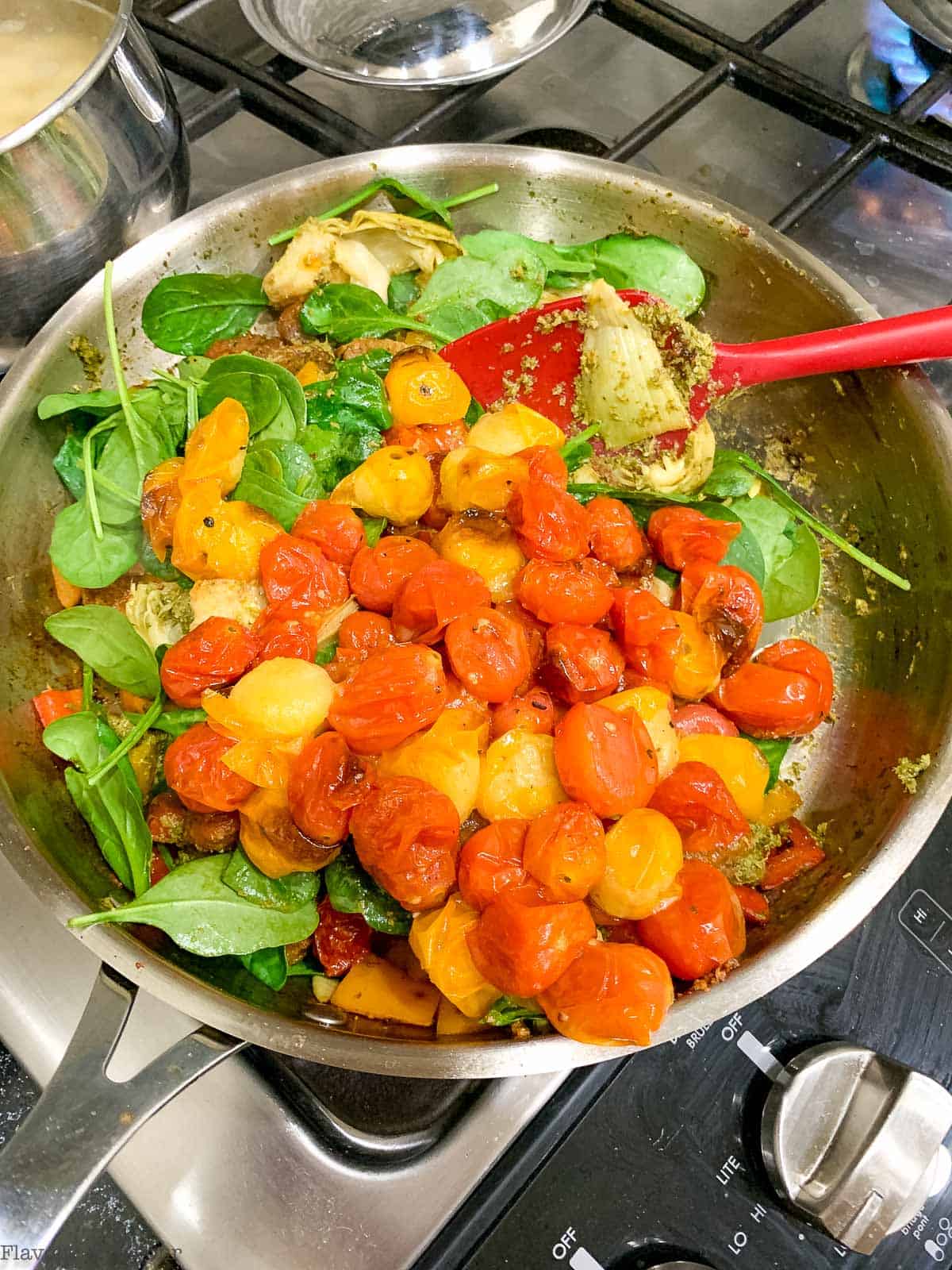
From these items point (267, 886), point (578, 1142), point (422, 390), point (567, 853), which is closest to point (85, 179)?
point (422, 390)

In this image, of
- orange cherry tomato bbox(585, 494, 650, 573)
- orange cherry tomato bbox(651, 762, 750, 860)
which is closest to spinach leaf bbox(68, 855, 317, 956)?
orange cherry tomato bbox(651, 762, 750, 860)

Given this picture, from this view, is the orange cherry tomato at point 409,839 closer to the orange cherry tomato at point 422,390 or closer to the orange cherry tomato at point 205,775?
the orange cherry tomato at point 205,775

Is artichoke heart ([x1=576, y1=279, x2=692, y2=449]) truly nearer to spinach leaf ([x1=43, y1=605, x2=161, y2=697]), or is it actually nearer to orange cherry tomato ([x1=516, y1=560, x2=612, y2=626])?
orange cherry tomato ([x1=516, y1=560, x2=612, y2=626])

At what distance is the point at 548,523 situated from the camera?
3.66 feet

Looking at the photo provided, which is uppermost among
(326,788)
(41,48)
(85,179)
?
(41,48)

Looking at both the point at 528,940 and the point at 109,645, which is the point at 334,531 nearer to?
the point at 109,645

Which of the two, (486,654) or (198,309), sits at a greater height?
(198,309)

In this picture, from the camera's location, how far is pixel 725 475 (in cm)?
137

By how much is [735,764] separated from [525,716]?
0.26 metres

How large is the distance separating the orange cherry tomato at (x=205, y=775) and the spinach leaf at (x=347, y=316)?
688 mm

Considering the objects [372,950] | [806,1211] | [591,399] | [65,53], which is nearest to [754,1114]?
[806,1211]

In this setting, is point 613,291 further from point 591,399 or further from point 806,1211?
point 806,1211

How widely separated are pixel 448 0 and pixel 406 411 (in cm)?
122

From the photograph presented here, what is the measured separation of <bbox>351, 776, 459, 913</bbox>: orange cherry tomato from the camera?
94 centimetres
